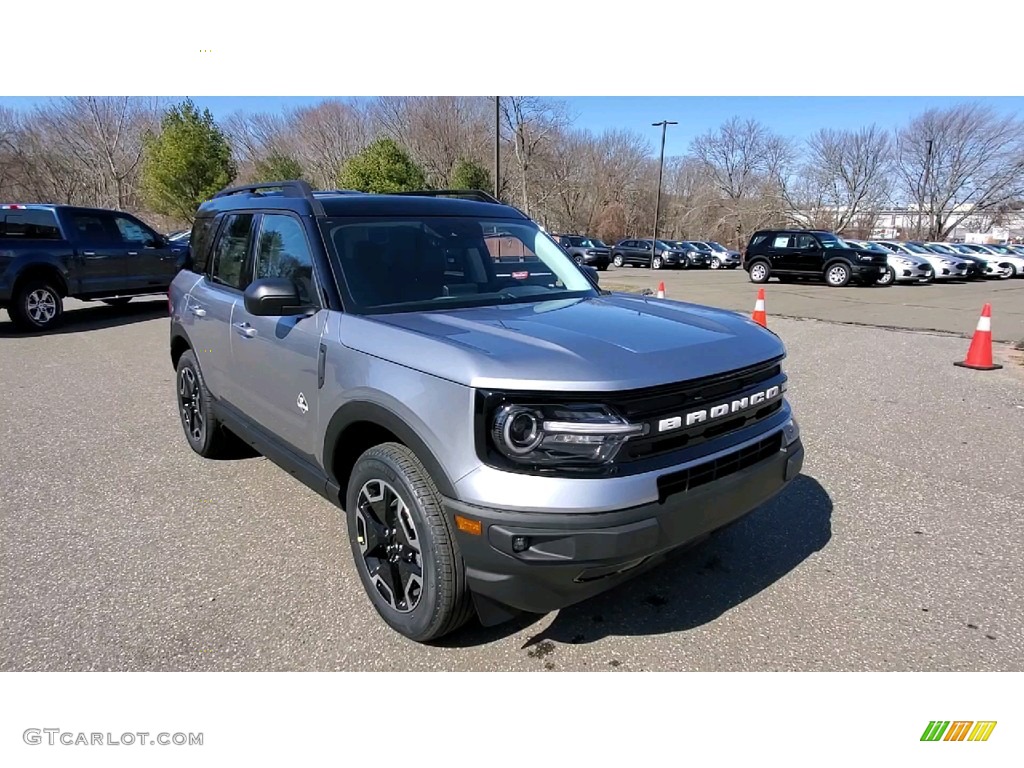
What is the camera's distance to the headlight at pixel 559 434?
6.68ft

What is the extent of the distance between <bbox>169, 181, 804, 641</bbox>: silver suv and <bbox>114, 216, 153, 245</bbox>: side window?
31.9 feet

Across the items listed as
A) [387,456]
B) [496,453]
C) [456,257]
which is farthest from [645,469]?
[456,257]

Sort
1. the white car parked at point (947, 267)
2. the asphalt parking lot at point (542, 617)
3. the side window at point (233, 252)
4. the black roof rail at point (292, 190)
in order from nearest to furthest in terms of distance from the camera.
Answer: the asphalt parking lot at point (542, 617), the black roof rail at point (292, 190), the side window at point (233, 252), the white car parked at point (947, 267)

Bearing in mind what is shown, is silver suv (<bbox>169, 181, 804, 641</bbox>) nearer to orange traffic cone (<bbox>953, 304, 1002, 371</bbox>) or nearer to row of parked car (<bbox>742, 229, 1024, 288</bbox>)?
orange traffic cone (<bbox>953, 304, 1002, 371</bbox>)

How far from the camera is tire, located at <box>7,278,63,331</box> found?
9.95 m

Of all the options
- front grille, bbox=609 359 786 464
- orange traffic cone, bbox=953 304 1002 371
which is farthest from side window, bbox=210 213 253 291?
orange traffic cone, bbox=953 304 1002 371

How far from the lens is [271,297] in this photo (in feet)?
8.67

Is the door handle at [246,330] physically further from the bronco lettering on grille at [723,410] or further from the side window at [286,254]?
the bronco lettering on grille at [723,410]

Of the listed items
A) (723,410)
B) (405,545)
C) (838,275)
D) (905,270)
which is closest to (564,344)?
(723,410)

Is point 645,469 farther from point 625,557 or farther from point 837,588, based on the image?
point 837,588

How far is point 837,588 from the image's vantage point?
9.37 ft

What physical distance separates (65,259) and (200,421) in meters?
8.22

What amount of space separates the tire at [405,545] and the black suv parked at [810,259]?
69.9 feet

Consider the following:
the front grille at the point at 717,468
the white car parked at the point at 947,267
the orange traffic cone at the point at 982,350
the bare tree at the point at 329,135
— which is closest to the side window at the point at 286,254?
the front grille at the point at 717,468
